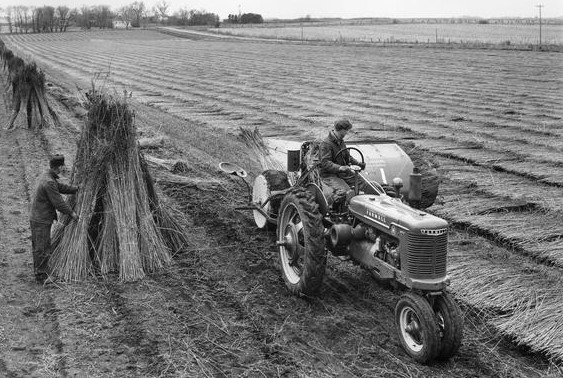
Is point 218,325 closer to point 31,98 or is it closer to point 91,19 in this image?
point 31,98

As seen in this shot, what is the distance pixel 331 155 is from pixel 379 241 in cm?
140

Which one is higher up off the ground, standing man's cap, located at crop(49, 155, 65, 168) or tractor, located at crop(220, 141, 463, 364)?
standing man's cap, located at crop(49, 155, 65, 168)

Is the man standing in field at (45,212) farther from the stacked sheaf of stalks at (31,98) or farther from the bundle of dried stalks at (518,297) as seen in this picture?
the stacked sheaf of stalks at (31,98)

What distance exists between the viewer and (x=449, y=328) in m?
5.34

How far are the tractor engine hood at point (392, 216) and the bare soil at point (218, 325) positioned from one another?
0.97m

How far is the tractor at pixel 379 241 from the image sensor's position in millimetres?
5453

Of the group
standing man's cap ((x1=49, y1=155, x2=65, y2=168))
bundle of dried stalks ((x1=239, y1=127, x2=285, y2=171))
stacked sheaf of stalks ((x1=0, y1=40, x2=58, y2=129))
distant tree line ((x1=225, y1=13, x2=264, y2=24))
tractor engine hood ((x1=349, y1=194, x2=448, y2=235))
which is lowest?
tractor engine hood ((x1=349, y1=194, x2=448, y2=235))

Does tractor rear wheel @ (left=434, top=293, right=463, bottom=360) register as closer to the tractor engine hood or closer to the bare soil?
the bare soil

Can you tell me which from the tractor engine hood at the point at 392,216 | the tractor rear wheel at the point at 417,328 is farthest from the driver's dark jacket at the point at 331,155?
the tractor rear wheel at the point at 417,328

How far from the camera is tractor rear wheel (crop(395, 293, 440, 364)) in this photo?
5.30 m

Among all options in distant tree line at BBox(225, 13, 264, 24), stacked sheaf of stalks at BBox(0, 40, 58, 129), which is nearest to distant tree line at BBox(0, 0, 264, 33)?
distant tree line at BBox(225, 13, 264, 24)

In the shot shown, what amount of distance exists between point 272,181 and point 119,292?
8.42ft

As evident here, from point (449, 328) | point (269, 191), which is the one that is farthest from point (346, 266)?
point (449, 328)

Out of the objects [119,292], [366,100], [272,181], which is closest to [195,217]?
[272,181]
